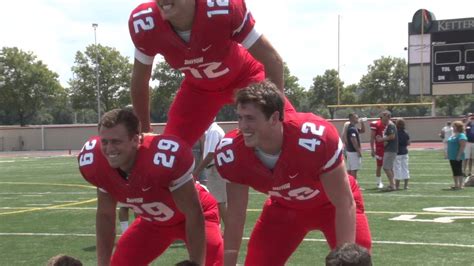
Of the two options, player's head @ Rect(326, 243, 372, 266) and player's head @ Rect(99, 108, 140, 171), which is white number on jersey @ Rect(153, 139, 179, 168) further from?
player's head @ Rect(326, 243, 372, 266)

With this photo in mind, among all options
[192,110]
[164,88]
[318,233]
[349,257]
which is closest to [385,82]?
[164,88]

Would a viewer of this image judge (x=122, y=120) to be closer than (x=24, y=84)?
Yes

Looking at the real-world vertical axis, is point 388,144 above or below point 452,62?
below

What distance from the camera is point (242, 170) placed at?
12.6 ft

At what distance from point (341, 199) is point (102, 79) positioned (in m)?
53.4

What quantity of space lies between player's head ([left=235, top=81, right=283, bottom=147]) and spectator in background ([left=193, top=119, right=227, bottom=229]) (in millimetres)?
3879

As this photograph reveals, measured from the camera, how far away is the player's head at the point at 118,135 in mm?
3740

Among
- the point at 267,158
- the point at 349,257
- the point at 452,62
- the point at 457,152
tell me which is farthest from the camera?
the point at 452,62

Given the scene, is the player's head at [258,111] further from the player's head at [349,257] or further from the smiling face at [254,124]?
the player's head at [349,257]

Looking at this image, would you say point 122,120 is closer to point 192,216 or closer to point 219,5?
point 192,216

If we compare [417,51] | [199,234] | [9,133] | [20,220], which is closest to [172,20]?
[199,234]

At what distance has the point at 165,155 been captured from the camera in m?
3.90

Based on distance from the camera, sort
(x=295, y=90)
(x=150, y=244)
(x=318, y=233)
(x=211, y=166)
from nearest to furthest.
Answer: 1. (x=150, y=244)
2. (x=211, y=166)
3. (x=318, y=233)
4. (x=295, y=90)

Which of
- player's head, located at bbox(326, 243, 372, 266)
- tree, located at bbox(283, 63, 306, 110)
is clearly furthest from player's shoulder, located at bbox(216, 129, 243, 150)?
tree, located at bbox(283, 63, 306, 110)
